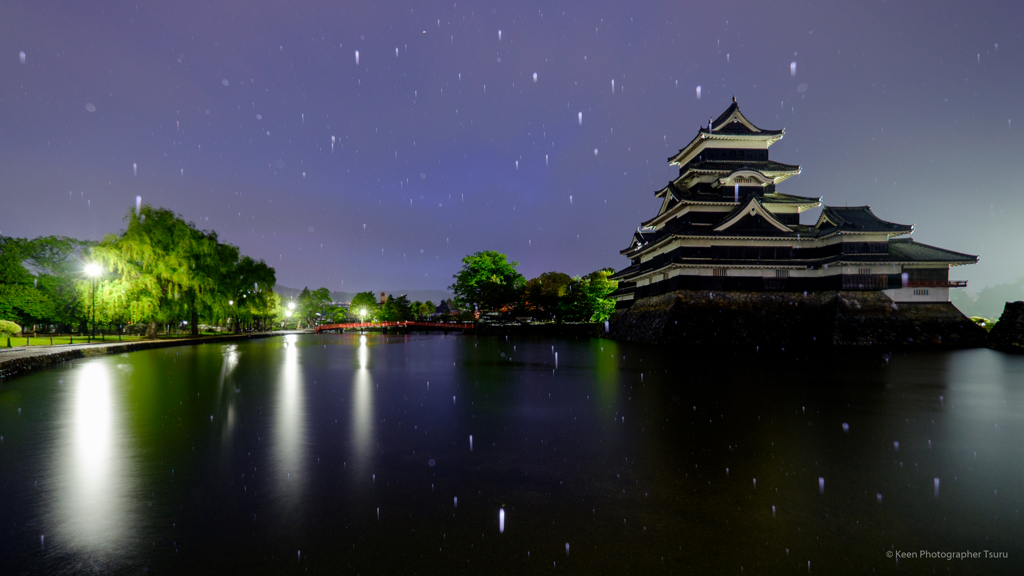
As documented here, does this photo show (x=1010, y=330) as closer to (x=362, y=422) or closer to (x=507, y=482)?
(x=507, y=482)

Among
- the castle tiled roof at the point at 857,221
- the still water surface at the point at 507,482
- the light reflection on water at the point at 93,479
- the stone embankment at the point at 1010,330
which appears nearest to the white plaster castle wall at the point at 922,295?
the stone embankment at the point at 1010,330

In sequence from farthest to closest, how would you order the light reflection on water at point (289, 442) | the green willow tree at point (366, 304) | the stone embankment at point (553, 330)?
the green willow tree at point (366, 304) → the stone embankment at point (553, 330) → the light reflection on water at point (289, 442)

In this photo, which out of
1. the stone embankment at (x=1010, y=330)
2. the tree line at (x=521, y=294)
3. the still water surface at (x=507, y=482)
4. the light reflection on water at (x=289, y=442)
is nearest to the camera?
the still water surface at (x=507, y=482)

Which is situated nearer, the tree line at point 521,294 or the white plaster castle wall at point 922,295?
the white plaster castle wall at point 922,295

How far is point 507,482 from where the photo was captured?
4.60m

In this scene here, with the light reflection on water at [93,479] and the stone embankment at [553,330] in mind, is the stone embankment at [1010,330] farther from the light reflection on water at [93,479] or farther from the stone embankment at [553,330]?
the light reflection on water at [93,479]

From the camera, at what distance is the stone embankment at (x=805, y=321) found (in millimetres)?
27375

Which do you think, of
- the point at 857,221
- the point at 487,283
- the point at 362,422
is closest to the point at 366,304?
the point at 487,283

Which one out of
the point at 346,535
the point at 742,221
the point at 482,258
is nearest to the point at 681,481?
the point at 346,535

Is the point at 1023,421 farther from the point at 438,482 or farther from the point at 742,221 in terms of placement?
the point at 742,221

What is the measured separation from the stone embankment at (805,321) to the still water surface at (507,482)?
18764mm

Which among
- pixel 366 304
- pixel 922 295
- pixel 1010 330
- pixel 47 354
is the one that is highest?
pixel 366 304

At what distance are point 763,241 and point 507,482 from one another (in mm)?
31090

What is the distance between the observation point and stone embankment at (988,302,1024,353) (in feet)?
84.7
